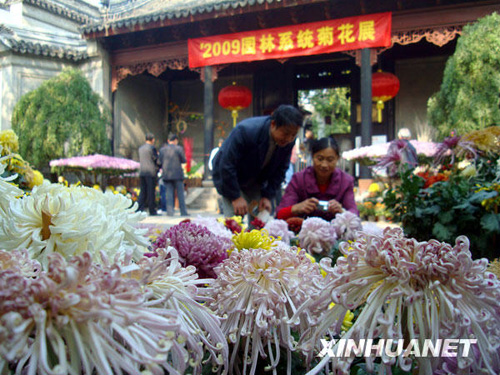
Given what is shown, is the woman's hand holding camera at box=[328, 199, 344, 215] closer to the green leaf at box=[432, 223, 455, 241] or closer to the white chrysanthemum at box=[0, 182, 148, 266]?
the green leaf at box=[432, 223, 455, 241]

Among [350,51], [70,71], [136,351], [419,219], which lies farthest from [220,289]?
[70,71]

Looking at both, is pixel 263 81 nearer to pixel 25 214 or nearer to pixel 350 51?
pixel 350 51

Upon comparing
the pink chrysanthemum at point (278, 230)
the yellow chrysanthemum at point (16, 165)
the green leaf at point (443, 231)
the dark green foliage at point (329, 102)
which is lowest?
the green leaf at point (443, 231)

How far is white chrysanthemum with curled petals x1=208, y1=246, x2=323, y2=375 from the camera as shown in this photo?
0.53 m

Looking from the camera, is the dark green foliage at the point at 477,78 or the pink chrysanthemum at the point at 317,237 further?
the dark green foliage at the point at 477,78

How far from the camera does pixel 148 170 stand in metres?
8.53

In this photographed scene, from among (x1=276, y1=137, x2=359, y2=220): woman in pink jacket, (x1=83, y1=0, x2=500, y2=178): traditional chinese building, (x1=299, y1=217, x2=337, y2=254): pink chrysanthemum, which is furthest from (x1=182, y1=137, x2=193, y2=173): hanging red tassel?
(x1=299, y1=217, x2=337, y2=254): pink chrysanthemum

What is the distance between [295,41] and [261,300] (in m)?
9.15

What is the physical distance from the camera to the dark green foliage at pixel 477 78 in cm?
705

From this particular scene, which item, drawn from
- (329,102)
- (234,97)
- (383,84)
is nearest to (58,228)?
(383,84)

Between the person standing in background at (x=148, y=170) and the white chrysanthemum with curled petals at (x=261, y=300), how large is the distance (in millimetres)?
8267

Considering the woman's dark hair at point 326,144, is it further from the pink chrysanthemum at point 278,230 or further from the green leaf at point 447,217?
the pink chrysanthemum at point 278,230

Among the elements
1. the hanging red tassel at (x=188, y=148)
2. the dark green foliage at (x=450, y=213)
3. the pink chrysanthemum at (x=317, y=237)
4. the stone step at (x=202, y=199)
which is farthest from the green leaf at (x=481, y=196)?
the hanging red tassel at (x=188, y=148)

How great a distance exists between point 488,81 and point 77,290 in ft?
28.1
